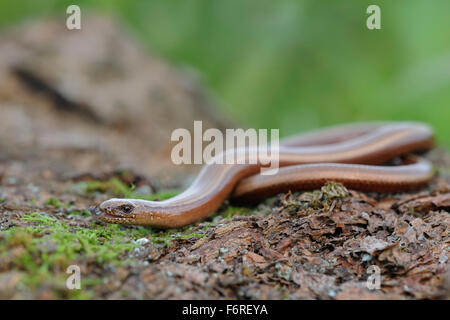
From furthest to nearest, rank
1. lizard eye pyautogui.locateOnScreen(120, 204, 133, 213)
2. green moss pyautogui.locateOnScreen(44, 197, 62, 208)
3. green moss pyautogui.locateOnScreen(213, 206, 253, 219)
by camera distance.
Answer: green moss pyautogui.locateOnScreen(213, 206, 253, 219)
green moss pyautogui.locateOnScreen(44, 197, 62, 208)
lizard eye pyautogui.locateOnScreen(120, 204, 133, 213)

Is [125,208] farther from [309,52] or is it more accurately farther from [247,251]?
[309,52]

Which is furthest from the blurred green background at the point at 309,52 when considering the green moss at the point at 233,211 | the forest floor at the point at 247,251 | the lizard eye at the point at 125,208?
the lizard eye at the point at 125,208

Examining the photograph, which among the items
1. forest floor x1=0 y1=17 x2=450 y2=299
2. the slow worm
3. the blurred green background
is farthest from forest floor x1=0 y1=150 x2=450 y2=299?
the blurred green background

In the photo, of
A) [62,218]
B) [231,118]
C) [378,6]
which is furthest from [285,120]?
[62,218]

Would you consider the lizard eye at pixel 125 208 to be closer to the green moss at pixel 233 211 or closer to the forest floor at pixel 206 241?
the forest floor at pixel 206 241

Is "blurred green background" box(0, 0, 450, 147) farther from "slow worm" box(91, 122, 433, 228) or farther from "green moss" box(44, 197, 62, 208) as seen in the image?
"green moss" box(44, 197, 62, 208)

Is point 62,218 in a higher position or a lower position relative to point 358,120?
lower

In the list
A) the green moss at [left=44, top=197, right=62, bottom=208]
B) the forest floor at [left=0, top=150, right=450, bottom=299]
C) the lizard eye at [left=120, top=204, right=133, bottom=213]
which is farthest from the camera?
the green moss at [left=44, top=197, right=62, bottom=208]
